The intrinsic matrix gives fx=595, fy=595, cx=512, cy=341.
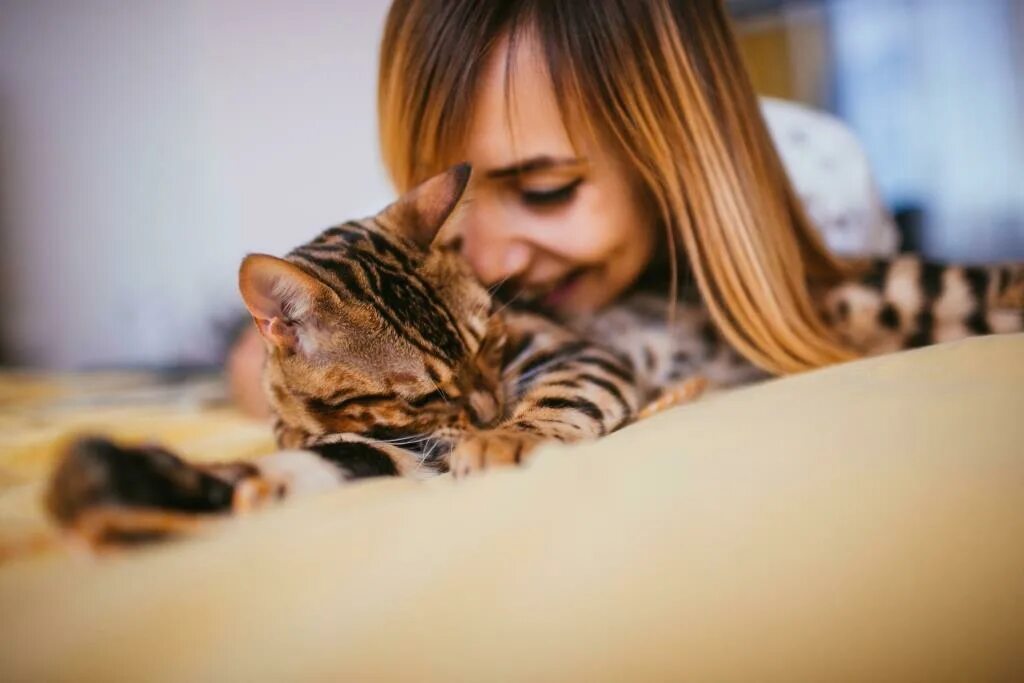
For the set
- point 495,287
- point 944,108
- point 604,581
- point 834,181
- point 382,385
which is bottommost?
point 604,581

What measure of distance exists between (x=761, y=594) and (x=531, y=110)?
0.63 m

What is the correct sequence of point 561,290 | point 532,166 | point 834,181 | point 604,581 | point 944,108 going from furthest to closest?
point 944,108, point 834,181, point 561,290, point 532,166, point 604,581

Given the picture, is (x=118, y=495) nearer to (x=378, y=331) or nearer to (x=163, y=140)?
(x=378, y=331)

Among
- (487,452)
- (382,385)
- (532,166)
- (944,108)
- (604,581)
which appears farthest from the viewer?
(944,108)

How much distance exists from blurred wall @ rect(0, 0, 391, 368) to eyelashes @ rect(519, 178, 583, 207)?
237mm

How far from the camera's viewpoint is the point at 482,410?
0.75 meters

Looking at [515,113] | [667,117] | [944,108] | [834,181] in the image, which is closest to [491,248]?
[515,113]

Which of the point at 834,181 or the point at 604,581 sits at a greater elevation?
the point at 834,181

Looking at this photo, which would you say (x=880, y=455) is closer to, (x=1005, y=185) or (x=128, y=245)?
(x=128, y=245)

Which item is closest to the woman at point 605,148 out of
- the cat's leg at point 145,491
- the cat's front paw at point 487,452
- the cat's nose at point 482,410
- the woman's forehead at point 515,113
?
the woman's forehead at point 515,113

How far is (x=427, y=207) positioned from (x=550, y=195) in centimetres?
20

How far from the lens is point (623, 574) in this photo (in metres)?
0.37

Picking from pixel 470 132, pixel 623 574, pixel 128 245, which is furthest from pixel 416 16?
pixel 623 574

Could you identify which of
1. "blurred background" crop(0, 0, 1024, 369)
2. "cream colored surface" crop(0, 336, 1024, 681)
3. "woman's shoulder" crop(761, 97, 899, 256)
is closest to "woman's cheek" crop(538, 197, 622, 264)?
"blurred background" crop(0, 0, 1024, 369)
